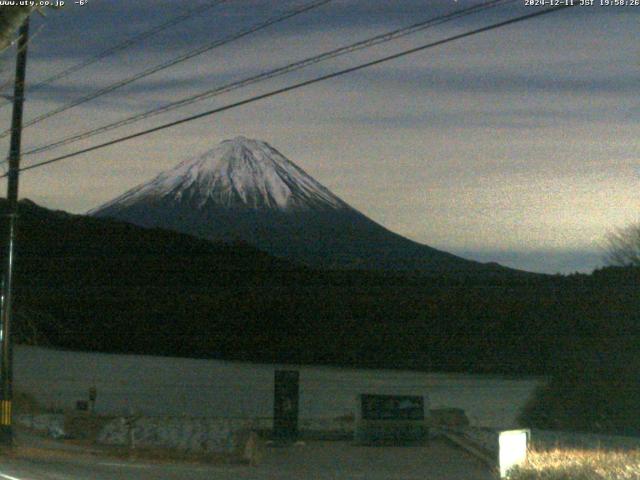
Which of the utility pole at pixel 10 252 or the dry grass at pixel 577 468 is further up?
the utility pole at pixel 10 252

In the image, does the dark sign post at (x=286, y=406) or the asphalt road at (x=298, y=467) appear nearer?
the asphalt road at (x=298, y=467)

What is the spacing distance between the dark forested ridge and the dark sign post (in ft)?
37.6

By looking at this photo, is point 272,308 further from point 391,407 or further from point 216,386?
point 391,407

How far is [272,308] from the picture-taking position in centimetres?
4866

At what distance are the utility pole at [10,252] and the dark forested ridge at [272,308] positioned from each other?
14860 mm

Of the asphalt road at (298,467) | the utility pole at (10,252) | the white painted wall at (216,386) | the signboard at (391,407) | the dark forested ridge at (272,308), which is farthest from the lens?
the dark forested ridge at (272,308)

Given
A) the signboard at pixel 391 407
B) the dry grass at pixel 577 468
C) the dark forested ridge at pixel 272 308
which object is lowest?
the signboard at pixel 391 407

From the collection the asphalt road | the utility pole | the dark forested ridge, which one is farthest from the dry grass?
the dark forested ridge

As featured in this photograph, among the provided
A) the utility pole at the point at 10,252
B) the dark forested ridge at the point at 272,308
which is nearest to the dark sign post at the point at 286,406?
the utility pole at the point at 10,252

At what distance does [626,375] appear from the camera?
26.2 meters

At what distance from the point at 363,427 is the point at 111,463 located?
10.5 meters

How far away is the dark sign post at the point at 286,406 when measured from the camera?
25703 mm

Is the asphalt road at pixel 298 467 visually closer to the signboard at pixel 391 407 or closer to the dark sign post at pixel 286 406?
the dark sign post at pixel 286 406

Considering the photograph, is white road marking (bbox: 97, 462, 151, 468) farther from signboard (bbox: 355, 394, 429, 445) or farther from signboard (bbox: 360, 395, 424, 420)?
signboard (bbox: 360, 395, 424, 420)
